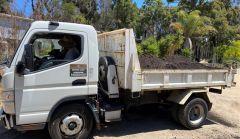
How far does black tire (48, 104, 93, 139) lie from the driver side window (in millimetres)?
935

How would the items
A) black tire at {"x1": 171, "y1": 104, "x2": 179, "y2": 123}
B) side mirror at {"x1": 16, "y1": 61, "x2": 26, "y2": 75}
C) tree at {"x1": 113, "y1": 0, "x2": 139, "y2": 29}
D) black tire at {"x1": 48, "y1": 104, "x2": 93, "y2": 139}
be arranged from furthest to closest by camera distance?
tree at {"x1": 113, "y1": 0, "x2": 139, "y2": 29} → black tire at {"x1": 171, "y1": 104, "x2": 179, "y2": 123} → black tire at {"x1": 48, "y1": 104, "x2": 93, "y2": 139} → side mirror at {"x1": 16, "y1": 61, "x2": 26, "y2": 75}

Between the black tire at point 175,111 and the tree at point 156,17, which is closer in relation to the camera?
the black tire at point 175,111

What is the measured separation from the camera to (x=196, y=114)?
7703 mm

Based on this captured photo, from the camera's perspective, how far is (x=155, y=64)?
7145mm

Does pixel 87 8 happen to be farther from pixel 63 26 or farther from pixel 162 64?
pixel 63 26

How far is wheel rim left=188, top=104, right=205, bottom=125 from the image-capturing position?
7.55 m

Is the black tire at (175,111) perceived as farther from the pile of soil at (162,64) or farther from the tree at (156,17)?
the tree at (156,17)

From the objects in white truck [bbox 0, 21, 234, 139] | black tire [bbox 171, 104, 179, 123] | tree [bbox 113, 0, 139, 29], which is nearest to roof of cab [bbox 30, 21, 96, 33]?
white truck [bbox 0, 21, 234, 139]

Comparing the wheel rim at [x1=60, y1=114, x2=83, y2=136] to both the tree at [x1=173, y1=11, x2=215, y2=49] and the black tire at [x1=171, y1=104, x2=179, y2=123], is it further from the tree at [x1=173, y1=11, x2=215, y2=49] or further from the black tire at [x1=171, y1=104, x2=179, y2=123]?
the tree at [x1=173, y1=11, x2=215, y2=49]

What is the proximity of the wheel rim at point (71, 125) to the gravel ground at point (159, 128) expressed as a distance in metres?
0.76

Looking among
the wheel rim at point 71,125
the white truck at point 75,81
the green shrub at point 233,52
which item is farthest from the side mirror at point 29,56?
the green shrub at point 233,52

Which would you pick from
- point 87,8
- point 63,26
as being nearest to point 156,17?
point 87,8

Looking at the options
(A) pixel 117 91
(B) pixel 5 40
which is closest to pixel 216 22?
(B) pixel 5 40

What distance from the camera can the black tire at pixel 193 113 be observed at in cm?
738
